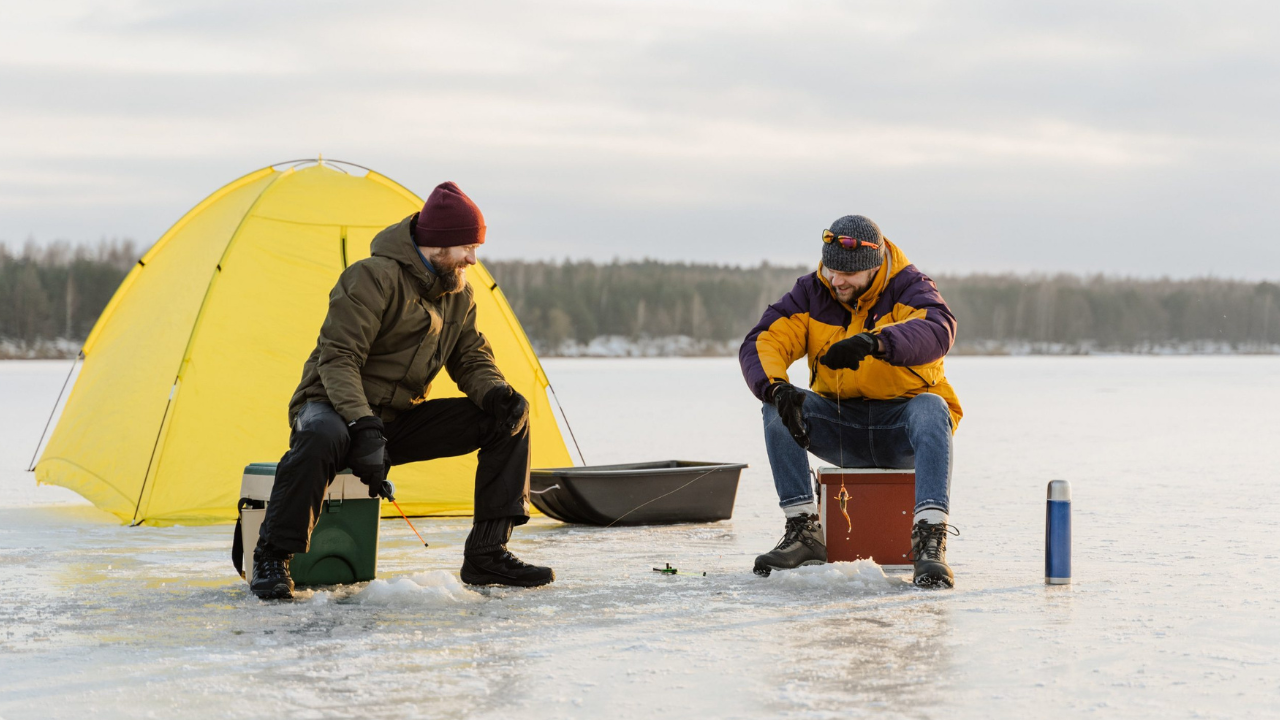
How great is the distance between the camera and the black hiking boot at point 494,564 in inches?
152

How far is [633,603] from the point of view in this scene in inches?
141

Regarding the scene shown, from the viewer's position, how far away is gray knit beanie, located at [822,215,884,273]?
3963 mm

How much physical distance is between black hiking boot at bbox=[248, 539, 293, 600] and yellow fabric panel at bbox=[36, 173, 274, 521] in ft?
6.70

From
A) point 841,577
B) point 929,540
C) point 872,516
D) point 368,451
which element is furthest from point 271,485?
point 929,540

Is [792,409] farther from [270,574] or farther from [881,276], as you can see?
[270,574]

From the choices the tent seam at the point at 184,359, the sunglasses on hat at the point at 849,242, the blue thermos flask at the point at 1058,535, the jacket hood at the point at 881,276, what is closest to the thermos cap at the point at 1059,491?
the blue thermos flask at the point at 1058,535

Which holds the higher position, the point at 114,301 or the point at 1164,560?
the point at 114,301

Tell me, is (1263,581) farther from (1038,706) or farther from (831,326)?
(1038,706)

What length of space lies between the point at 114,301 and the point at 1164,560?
5.03 meters

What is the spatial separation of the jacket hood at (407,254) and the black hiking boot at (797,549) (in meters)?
1.36

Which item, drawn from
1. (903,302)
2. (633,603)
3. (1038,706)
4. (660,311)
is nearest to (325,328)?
(633,603)

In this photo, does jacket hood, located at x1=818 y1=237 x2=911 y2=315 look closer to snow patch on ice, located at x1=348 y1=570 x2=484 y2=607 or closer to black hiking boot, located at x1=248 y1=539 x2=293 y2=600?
snow patch on ice, located at x1=348 y1=570 x2=484 y2=607

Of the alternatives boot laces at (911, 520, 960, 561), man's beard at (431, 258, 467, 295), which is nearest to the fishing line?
boot laces at (911, 520, 960, 561)

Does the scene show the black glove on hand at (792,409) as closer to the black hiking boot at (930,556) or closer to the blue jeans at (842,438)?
the blue jeans at (842,438)
